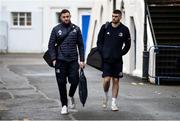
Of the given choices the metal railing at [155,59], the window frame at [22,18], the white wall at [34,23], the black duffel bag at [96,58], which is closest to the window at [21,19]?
the window frame at [22,18]

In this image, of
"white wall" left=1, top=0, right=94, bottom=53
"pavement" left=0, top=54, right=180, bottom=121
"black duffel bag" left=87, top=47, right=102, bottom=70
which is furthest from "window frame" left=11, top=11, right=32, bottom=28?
"black duffel bag" left=87, top=47, right=102, bottom=70

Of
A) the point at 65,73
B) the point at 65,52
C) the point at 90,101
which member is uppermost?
the point at 65,52

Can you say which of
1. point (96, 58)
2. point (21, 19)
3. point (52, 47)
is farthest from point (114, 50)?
point (21, 19)

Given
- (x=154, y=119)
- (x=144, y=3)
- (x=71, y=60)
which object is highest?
(x=144, y=3)

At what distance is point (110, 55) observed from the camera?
38.9ft

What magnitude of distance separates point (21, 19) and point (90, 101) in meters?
25.9

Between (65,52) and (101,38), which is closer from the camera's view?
(65,52)

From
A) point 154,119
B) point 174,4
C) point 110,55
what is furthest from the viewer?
point 174,4

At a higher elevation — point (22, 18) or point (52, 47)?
point (22, 18)

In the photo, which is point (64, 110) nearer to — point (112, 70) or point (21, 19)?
point (112, 70)

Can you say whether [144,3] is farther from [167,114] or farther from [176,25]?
[167,114]

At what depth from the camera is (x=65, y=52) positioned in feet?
37.2

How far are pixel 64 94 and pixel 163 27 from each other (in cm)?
842

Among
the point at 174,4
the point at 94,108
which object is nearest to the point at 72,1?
the point at 174,4
